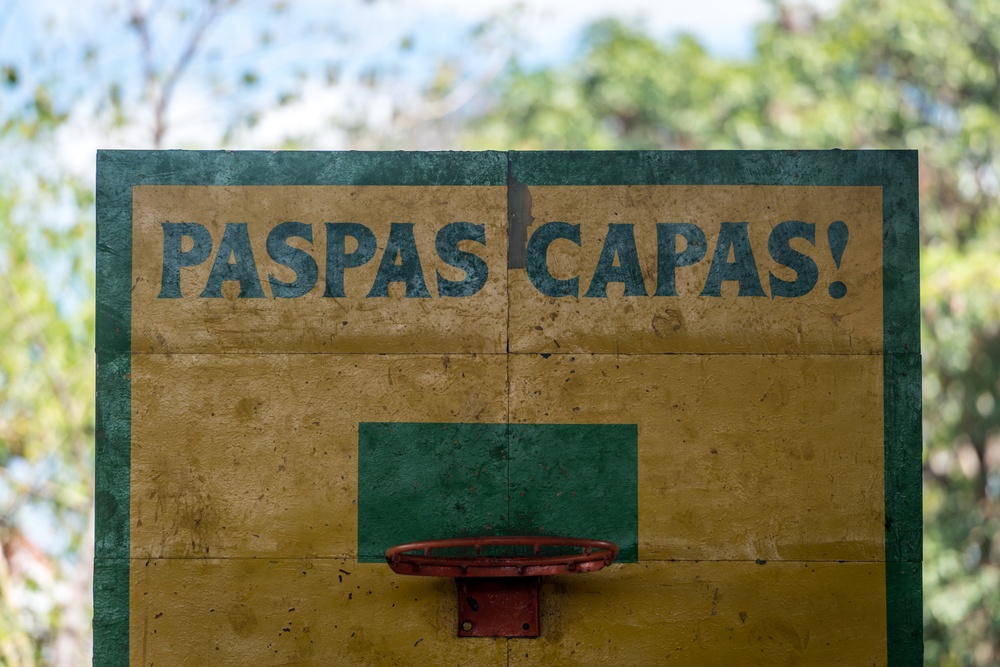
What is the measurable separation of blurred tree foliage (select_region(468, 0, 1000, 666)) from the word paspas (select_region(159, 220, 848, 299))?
9485 millimetres

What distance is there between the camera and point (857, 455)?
464cm

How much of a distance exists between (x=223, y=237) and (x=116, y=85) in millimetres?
6087

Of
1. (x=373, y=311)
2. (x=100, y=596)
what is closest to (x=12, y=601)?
(x=100, y=596)

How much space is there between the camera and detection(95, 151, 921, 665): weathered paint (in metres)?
4.58

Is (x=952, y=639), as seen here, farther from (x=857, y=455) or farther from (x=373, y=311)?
(x=373, y=311)

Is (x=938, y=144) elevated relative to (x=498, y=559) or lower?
elevated

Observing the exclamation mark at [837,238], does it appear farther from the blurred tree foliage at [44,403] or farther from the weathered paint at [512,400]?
the blurred tree foliage at [44,403]

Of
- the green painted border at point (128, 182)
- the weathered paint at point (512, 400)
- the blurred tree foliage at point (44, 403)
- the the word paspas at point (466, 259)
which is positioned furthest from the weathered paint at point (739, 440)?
the blurred tree foliage at point (44, 403)

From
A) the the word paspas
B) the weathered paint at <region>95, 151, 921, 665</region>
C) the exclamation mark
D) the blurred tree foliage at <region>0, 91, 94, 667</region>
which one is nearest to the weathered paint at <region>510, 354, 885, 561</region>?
the weathered paint at <region>95, 151, 921, 665</region>

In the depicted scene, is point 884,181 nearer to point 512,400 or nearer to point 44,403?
point 512,400

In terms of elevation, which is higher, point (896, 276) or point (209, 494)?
point (896, 276)

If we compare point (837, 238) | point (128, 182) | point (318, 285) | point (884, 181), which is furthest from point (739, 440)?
point (128, 182)

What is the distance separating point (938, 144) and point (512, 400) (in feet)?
40.9

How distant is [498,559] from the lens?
434 centimetres
